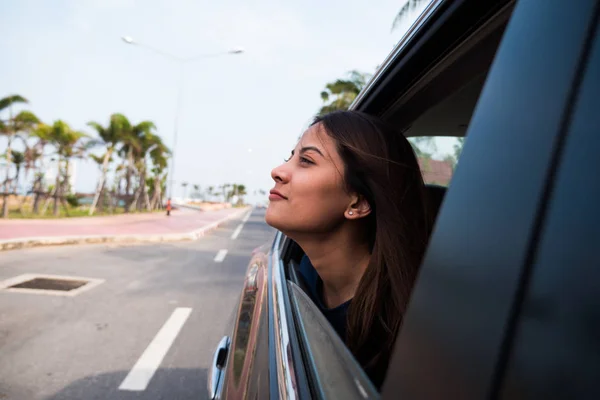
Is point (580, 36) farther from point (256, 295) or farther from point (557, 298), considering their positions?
point (256, 295)

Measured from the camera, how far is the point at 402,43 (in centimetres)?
124

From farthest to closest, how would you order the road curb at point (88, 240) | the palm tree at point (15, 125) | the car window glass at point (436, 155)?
the palm tree at point (15, 125), the road curb at point (88, 240), the car window glass at point (436, 155)

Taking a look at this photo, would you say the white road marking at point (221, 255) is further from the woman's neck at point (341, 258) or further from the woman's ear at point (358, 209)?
the woman's ear at point (358, 209)

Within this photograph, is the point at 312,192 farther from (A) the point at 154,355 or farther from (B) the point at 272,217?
(A) the point at 154,355

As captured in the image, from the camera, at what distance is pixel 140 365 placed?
9.78 ft

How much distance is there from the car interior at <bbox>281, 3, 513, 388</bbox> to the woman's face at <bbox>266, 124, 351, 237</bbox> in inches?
11.2

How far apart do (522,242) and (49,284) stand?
582cm

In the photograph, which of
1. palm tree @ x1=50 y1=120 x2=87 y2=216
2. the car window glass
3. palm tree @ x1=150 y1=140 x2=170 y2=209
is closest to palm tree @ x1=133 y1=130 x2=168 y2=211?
palm tree @ x1=150 y1=140 x2=170 y2=209

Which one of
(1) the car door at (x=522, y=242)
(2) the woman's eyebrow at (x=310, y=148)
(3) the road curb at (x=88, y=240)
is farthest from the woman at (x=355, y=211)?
(3) the road curb at (x=88, y=240)

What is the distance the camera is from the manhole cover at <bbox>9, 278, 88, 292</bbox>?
485cm

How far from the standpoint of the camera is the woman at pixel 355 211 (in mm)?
1320

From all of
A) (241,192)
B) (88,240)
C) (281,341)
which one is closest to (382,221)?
(281,341)

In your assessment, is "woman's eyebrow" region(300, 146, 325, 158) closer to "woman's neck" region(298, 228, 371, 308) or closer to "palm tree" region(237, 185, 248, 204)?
"woman's neck" region(298, 228, 371, 308)

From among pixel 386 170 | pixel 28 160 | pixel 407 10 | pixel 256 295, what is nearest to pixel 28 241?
pixel 256 295
